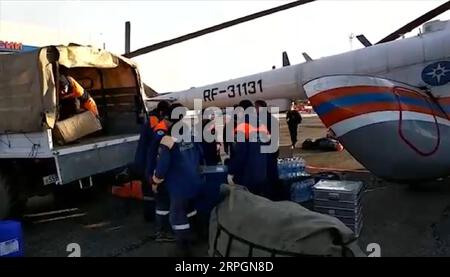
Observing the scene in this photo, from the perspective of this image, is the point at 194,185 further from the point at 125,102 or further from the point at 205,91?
the point at 205,91

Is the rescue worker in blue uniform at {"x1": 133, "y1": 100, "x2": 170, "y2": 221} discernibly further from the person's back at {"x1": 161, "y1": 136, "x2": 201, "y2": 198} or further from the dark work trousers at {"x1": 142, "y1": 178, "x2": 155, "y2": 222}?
the person's back at {"x1": 161, "y1": 136, "x2": 201, "y2": 198}

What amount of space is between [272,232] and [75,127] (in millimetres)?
4076

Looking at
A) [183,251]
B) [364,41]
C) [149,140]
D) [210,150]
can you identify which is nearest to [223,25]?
[210,150]

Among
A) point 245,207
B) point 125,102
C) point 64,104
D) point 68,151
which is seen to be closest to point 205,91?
point 125,102

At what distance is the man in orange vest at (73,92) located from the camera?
20.1 feet

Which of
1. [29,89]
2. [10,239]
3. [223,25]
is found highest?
[223,25]

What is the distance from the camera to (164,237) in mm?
4758

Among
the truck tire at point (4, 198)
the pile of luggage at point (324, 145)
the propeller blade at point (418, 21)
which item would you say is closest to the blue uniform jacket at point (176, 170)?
the truck tire at point (4, 198)

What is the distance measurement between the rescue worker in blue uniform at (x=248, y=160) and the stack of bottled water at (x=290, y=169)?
0.53 metres

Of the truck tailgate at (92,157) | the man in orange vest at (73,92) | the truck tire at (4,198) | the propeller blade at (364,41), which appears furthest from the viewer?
the propeller blade at (364,41)

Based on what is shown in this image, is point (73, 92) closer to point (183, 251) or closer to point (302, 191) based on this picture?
point (183, 251)

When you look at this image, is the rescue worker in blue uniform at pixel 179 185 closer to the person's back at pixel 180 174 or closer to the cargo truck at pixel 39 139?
the person's back at pixel 180 174

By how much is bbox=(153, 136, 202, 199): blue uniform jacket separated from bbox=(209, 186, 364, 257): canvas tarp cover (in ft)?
3.70
